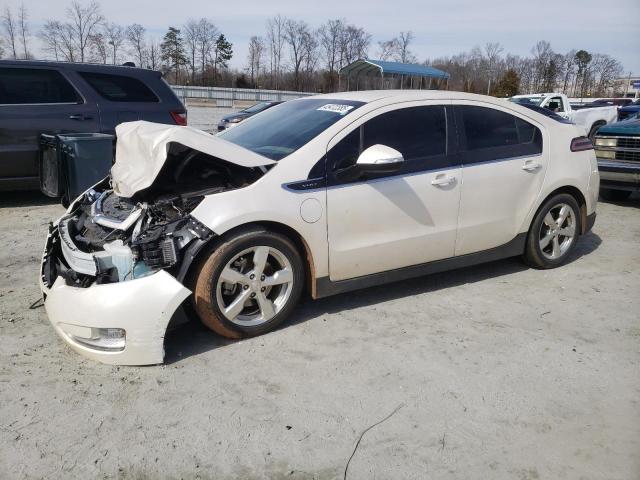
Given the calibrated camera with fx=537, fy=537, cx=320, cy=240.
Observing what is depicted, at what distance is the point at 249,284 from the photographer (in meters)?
3.52

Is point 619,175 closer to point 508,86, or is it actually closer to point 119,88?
point 119,88

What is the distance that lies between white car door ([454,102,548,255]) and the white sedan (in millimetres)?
13

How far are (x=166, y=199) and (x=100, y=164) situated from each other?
2.40 metres

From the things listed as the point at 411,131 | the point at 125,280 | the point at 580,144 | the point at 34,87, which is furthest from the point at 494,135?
the point at 34,87

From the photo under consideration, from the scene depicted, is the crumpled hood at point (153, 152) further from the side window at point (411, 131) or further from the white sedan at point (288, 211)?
the side window at point (411, 131)

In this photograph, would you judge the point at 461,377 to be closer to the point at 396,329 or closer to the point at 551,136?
the point at 396,329

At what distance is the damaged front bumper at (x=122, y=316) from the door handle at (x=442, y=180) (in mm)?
2067

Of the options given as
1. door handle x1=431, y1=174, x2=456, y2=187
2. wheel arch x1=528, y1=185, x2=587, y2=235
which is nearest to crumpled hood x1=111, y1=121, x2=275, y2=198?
door handle x1=431, y1=174, x2=456, y2=187

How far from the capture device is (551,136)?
4.84 meters

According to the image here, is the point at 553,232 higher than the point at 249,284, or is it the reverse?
the point at 553,232

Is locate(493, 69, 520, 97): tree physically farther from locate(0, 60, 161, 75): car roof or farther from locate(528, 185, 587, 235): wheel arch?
locate(528, 185, 587, 235): wheel arch

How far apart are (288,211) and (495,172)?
1.92 m

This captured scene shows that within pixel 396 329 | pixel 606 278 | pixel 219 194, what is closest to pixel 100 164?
pixel 219 194

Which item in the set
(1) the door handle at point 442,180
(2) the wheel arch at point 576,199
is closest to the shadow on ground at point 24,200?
(1) the door handle at point 442,180
